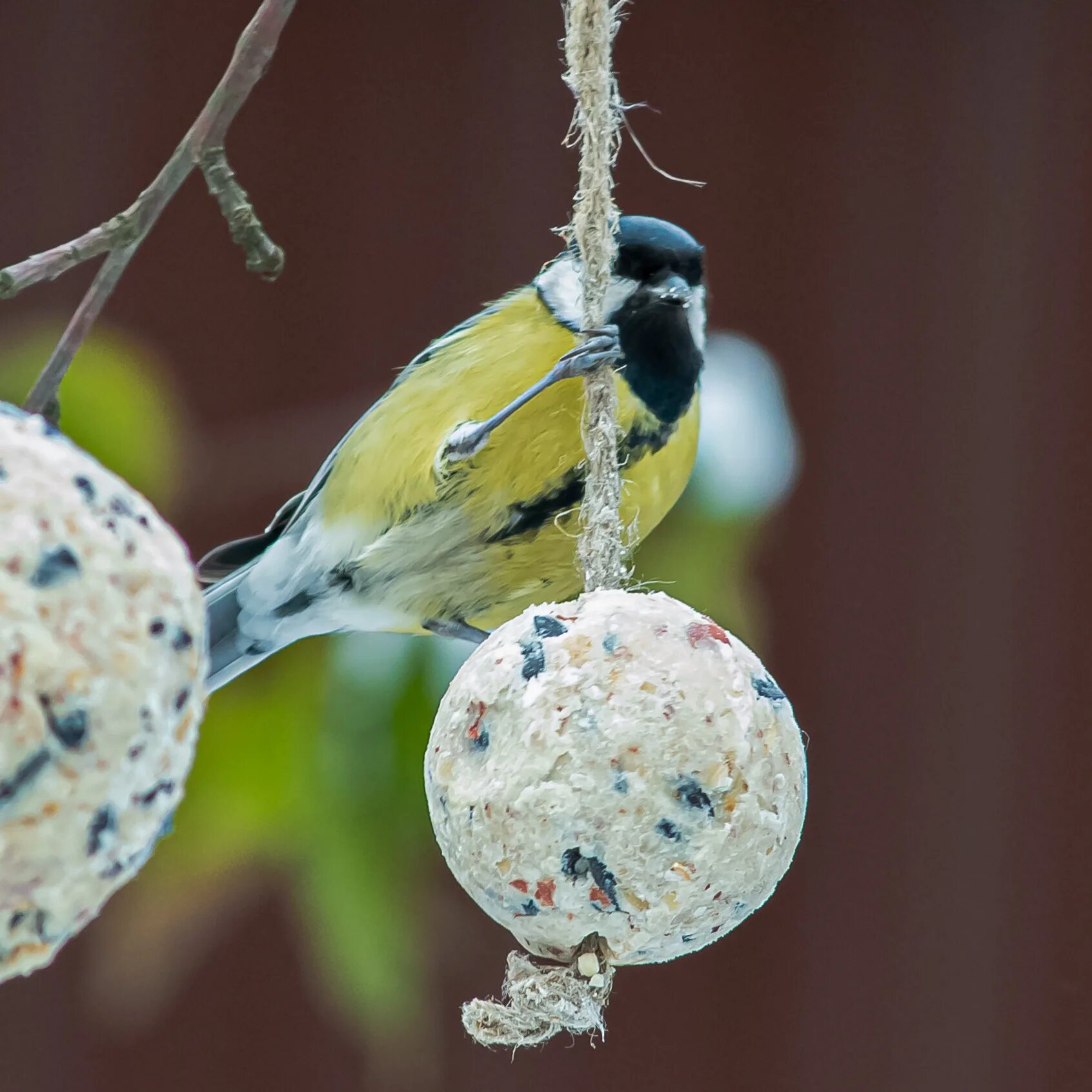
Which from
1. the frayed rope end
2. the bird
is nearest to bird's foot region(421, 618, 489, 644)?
the bird

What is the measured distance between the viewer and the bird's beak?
0.98 feet

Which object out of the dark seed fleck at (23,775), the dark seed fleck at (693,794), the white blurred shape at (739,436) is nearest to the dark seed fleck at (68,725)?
the dark seed fleck at (23,775)

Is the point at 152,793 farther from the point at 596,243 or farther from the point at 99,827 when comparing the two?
the point at 596,243

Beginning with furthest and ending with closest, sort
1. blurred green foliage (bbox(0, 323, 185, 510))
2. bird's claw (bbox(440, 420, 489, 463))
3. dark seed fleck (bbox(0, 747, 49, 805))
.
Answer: blurred green foliage (bbox(0, 323, 185, 510)) → bird's claw (bbox(440, 420, 489, 463)) → dark seed fleck (bbox(0, 747, 49, 805))

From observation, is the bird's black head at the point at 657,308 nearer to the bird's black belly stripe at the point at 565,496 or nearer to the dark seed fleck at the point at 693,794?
the bird's black belly stripe at the point at 565,496

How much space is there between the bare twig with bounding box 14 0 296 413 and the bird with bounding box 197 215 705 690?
6 cm

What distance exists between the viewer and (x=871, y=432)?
722mm

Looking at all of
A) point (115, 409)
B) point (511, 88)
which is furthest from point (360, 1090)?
point (511, 88)

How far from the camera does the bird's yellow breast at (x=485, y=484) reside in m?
0.30

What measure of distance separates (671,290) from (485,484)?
0.22 ft

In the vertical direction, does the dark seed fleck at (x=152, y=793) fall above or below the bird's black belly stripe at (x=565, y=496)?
above

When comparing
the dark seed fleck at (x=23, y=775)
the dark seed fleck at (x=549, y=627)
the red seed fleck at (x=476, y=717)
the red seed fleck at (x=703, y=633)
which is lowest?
the red seed fleck at (x=476, y=717)

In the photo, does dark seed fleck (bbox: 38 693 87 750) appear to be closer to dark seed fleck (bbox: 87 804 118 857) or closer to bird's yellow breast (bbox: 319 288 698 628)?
dark seed fleck (bbox: 87 804 118 857)

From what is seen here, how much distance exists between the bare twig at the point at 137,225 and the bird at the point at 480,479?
0.06m
